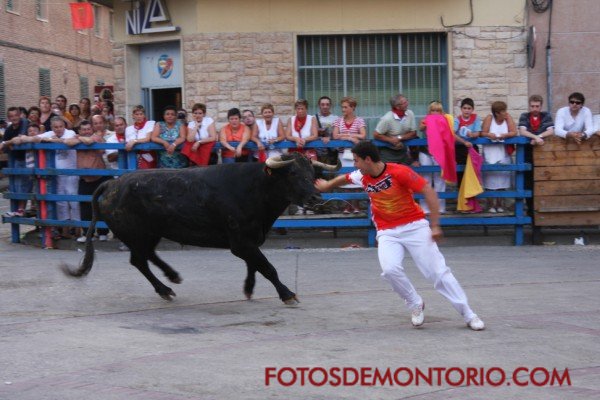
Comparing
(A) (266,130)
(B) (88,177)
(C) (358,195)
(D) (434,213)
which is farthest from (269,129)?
(D) (434,213)

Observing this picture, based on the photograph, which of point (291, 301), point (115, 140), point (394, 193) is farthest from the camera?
point (115, 140)

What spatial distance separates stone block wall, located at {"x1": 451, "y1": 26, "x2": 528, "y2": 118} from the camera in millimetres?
15789

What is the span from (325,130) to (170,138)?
212cm

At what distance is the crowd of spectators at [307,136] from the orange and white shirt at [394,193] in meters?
4.93

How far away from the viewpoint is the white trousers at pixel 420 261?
809 cm

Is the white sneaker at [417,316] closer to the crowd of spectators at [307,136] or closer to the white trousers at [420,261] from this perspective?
the white trousers at [420,261]

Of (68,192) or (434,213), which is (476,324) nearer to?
(434,213)

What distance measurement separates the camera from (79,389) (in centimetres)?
640

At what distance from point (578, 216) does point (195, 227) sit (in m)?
6.00

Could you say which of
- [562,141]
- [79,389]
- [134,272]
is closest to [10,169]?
[134,272]

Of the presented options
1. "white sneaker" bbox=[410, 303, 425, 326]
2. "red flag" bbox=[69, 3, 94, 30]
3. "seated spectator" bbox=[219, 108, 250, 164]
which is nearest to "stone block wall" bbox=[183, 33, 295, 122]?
"seated spectator" bbox=[219, 108, 250, 164]

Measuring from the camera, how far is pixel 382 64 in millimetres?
16297

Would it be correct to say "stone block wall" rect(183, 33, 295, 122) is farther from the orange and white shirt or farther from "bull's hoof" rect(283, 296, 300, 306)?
the orange and white shirt

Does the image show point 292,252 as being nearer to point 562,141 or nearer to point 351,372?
point 562,141
